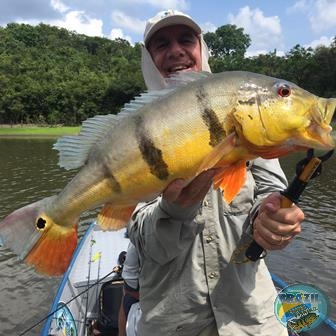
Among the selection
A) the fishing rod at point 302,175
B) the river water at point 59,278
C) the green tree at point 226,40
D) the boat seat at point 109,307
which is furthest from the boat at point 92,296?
the green tree at point 226,40

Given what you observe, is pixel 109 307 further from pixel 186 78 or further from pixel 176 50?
pixel 186 78

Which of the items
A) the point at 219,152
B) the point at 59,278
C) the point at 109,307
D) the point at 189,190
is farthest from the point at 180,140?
the point at 59,278

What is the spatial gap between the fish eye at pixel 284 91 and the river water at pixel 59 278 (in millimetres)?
1526

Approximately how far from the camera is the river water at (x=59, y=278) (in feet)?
28.5

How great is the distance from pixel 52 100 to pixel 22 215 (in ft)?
216

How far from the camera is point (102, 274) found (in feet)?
21.9

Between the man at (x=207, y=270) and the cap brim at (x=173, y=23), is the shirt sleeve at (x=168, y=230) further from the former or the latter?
the cap brim at (x=173, y=23)

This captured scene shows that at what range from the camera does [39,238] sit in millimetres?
2211

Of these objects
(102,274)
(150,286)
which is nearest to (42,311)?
(102,274)

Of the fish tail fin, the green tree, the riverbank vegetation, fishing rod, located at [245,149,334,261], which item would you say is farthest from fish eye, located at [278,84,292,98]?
the green tree

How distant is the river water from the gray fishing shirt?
91cm

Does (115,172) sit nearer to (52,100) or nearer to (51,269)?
(51,269)

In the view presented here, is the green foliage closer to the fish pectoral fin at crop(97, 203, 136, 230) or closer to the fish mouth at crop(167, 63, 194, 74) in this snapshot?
the fish mouth at crop(167, 63, 194, 74)

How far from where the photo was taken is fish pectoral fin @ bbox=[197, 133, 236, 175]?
189cm
